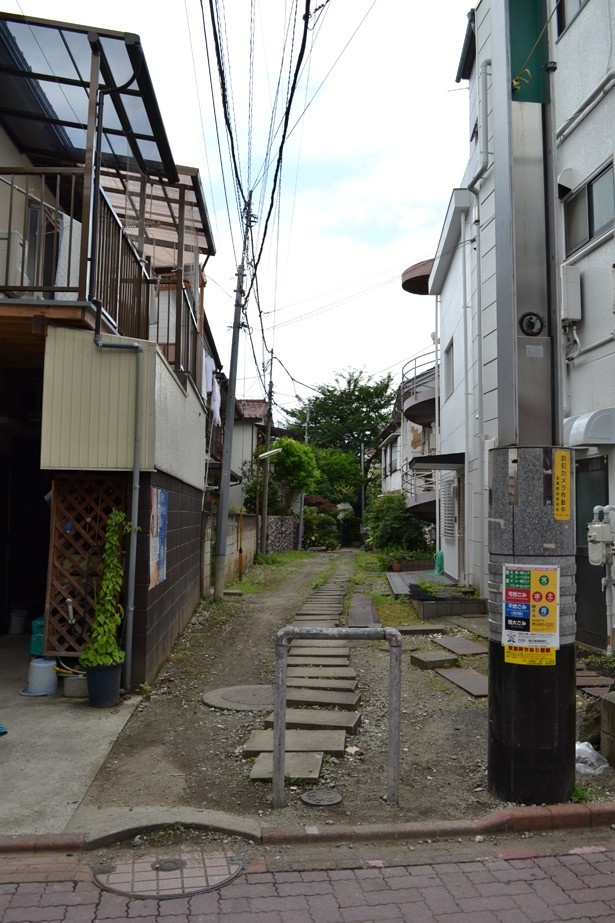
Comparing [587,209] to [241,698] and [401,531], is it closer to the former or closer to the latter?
[241,698]

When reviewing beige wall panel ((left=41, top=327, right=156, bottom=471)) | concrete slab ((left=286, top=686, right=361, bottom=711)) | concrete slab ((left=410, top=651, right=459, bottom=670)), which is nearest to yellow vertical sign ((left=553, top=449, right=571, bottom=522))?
concrete slab ((left=286, top=686, right=361, bottom=711))

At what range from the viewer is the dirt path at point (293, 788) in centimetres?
458

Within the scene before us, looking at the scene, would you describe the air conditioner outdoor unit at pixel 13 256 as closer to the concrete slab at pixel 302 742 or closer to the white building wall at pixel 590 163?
the concrete slab at pixel 302 742

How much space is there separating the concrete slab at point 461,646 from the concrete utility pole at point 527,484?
449 centimetres

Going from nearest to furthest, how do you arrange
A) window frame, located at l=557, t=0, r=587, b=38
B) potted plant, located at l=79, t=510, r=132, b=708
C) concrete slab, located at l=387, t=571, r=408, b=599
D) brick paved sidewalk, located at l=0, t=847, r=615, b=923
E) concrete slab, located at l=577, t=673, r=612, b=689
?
1. brick paved sidewalk, located at l=0, t=847, r=615, b=923
2. potted plant, located at l=79, t=510, r=132, b=708
3. concrete slab, located at l=577, t=673, r=612, b=689
4. window frame, located at l=557, t=0, r=587, b=38
5. concrete slab, located at l=387, t=571, r=408, b=599

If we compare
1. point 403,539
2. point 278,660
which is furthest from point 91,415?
point 403,539

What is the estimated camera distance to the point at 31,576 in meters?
10.1

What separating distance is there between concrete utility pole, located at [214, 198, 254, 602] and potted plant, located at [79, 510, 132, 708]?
7.66 metres

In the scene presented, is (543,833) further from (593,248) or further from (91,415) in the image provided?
(593,248)

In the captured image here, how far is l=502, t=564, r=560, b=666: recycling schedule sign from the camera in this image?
14.7 feet

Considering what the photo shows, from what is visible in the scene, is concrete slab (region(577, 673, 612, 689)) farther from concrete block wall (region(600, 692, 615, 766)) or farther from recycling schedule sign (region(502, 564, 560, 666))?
recycling schedule sign (region(502, 564, 560, 666))

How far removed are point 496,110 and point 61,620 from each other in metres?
5.72

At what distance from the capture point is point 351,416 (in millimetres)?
47250

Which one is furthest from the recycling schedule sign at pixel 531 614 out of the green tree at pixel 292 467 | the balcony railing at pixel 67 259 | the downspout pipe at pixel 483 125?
the green tree at pixel 292 467
